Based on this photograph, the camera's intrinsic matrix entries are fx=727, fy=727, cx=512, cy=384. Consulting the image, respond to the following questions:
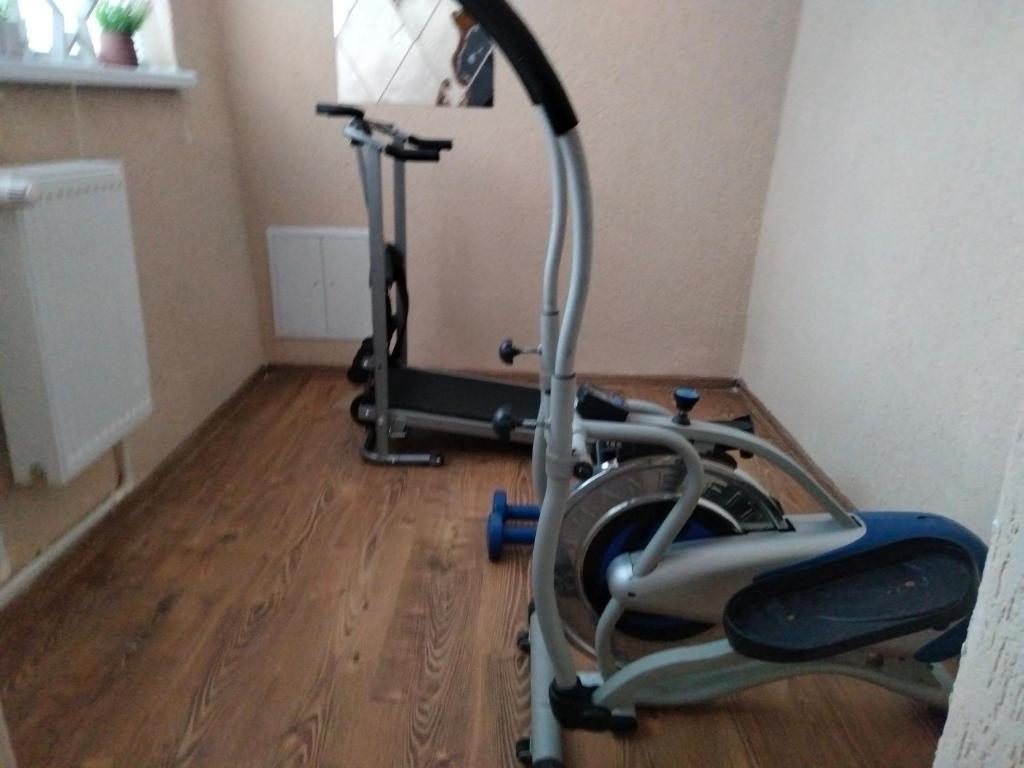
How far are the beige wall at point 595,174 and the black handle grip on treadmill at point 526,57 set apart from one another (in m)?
1.97

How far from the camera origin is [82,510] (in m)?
1.90

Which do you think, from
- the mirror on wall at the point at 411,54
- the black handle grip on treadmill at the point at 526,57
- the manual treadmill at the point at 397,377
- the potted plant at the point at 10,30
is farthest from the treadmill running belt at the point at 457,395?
the black handle grip on treadmill at the point at 526,57

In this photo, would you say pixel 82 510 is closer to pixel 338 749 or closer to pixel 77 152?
pixel 77 152

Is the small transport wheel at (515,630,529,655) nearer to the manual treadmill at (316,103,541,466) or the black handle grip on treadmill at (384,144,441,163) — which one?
the manual treadmill at (316,103,541,466)

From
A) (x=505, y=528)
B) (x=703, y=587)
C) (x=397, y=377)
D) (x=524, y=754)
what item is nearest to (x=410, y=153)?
(x=397, y=377)

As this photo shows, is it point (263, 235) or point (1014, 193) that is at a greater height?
point (1014, 193)

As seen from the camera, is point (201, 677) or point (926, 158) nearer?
point (201, 677)

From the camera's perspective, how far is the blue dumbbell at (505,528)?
1896 millimetres

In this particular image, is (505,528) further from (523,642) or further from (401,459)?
(401,459)

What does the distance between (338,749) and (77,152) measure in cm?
155

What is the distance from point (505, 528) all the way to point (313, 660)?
0.59 metres

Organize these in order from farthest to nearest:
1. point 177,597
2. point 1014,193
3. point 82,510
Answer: point 82,510
point 177,597
point 1014,193

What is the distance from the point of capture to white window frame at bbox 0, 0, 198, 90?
5.39ft

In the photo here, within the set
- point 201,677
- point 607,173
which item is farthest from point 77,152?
point 607,173
